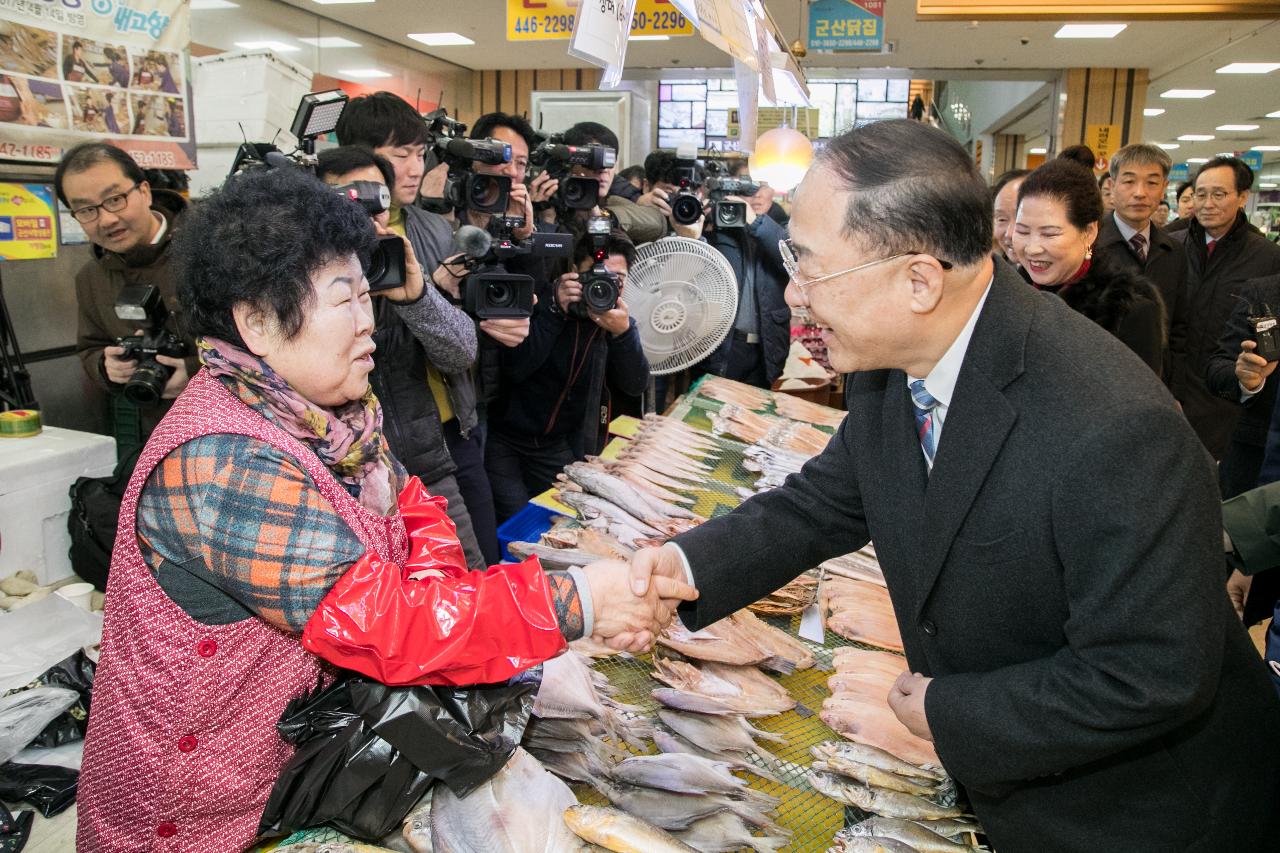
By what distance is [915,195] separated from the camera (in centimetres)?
136

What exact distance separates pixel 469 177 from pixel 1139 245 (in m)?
4.16

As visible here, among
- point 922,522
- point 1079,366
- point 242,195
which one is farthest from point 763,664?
point 242,195

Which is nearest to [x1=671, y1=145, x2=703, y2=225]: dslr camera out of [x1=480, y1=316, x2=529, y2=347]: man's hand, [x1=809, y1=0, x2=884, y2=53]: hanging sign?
[x1=480, y1=316, x2=529, y2=347]: man's hand

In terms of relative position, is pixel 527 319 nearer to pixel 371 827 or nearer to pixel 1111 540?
pixel 371 827

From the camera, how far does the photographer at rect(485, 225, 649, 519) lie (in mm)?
3713

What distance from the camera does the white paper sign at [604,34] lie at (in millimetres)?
2057

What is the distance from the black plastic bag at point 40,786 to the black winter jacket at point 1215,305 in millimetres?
5941

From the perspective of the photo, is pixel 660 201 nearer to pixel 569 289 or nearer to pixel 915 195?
pixel 569 289

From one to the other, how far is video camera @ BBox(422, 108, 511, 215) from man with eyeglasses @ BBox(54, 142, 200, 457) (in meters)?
1.09

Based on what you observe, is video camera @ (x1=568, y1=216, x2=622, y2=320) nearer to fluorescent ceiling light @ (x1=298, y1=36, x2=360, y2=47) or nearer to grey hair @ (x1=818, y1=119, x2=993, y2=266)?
grey hair @ (x1=818, y1=119, x2=993, y2=266)

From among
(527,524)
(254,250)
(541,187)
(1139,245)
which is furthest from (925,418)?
(1139,245)

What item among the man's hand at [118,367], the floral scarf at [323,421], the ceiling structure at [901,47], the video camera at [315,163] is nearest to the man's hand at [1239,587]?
the floral scarf at [323,421]

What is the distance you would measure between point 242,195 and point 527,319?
1682 mm

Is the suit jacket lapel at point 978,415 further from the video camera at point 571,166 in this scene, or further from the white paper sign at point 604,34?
the video camera at point 571,166
